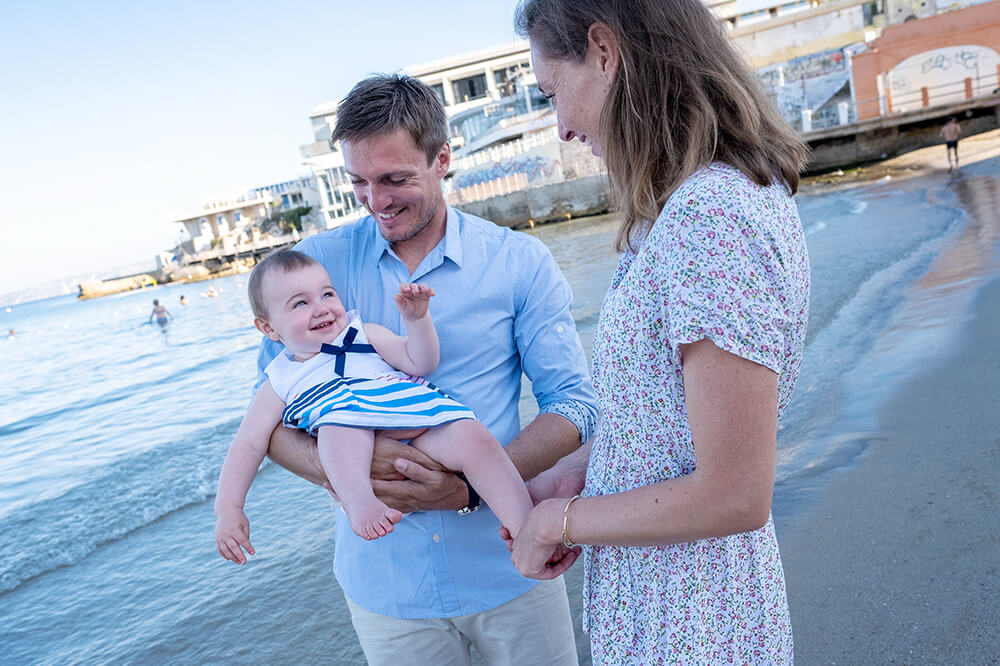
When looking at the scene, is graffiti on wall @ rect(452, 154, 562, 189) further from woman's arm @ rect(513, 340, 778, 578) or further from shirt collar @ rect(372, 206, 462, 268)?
woman's arm @ rect(513, 340, 778, 578)

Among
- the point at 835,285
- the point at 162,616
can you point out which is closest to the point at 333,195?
the point at 835,285

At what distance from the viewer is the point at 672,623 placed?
4.75ft

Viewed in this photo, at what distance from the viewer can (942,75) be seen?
101 ft

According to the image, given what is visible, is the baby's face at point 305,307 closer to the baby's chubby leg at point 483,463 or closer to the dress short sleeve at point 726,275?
the baby's chubby leg at point 483,463

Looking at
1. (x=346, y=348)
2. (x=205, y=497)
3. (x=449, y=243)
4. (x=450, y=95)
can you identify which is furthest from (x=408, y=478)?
(x=450, y=95)

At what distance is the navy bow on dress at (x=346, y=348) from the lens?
7.42 ft

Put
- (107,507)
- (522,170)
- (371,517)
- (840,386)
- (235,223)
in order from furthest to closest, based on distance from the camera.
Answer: (235,223) → (522,170) → (107,507) → (840,386) → (371,517)

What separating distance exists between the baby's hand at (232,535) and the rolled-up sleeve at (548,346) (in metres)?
0.98

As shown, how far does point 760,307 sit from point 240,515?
1713mm

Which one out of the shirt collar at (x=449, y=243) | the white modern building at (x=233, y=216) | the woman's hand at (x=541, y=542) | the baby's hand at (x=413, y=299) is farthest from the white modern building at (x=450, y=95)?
the woman's hand at (x=541, y=542)

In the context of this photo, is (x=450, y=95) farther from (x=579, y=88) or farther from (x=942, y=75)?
(x=579, y=88)

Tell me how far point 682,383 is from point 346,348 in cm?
130

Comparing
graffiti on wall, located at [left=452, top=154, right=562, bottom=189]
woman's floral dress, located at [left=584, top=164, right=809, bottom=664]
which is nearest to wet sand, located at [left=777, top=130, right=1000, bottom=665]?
woman's floral dress, located at [left=584, top=164, right=809, bottom=664]

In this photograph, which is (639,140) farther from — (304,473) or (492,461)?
(304,473)
